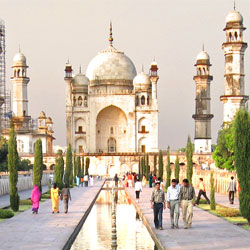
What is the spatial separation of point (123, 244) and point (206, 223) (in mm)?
3030

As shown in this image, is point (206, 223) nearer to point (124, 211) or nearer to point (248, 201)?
point (248, 201)

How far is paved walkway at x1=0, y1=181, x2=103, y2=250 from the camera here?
409 inches

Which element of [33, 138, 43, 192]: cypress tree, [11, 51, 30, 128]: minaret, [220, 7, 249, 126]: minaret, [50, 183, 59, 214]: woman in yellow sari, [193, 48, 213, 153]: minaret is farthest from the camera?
[11, 51, 30, 128]: minaret

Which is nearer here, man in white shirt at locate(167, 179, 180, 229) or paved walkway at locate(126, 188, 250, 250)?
paved walkway at locate(126, 188, 250, 250)

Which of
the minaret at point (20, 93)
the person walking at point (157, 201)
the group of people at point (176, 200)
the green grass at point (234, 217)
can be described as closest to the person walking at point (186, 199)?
the group of people at point (176, 200)

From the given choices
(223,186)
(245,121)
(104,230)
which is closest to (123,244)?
(104,230)

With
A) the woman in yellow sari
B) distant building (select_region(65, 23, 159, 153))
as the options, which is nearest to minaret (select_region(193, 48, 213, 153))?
distant building (select_region(65, 23, 159, 153))

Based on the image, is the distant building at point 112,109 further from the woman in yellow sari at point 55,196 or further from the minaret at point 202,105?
the woman in yellow sari at point 55,196

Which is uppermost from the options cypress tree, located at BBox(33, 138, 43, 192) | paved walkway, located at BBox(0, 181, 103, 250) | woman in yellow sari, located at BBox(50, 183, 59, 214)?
cypress tree, located at BBox(33, 138, 43, 192)

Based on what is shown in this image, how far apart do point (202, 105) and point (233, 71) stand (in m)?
15.6

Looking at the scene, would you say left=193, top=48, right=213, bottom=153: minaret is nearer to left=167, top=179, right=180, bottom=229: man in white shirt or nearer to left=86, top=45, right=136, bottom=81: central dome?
left=86, top=45, right=136, bottom=81: central dome

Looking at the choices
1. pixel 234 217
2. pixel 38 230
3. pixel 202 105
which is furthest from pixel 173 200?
pixel 202 105

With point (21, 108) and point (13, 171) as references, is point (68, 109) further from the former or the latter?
point (13, 171)

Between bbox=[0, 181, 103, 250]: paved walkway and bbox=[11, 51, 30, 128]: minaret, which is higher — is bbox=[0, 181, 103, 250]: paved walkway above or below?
below
